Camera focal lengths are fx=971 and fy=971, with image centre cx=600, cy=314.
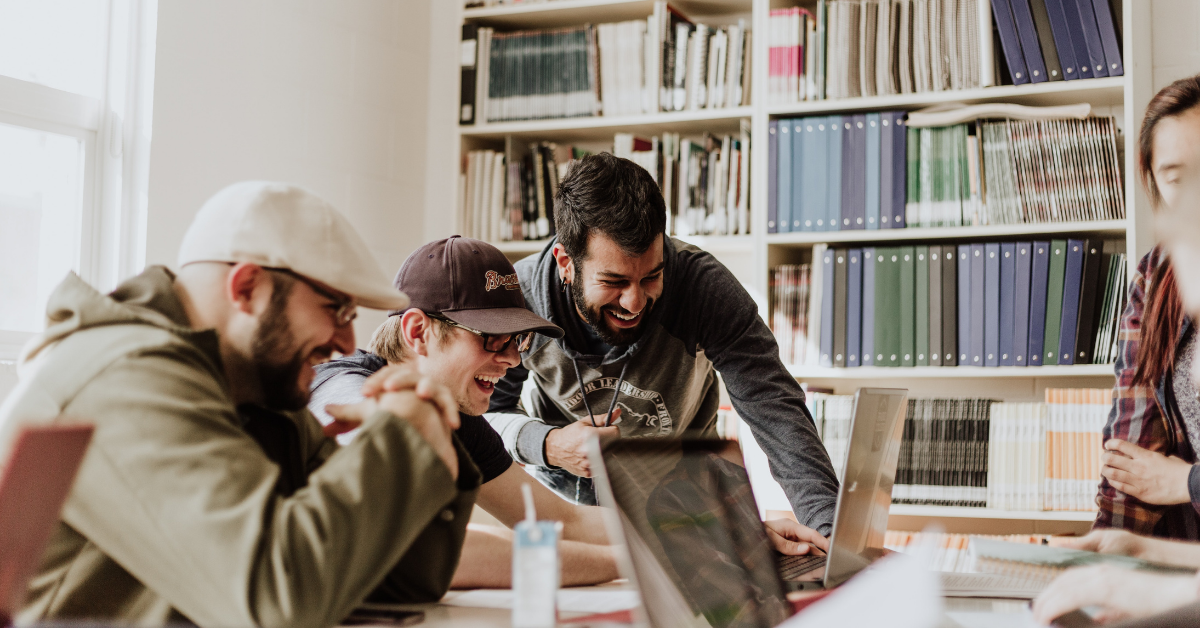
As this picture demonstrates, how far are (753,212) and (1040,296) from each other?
0.82 meters

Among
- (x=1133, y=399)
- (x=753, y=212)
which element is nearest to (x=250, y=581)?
(x=1133, y=399)

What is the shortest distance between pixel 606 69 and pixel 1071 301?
1.54 metres

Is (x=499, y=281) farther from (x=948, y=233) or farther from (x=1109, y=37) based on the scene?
(x=1109, y=37)

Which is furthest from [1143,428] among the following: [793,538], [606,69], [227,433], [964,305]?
[606,69]

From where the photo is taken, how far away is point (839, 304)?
2814 mm

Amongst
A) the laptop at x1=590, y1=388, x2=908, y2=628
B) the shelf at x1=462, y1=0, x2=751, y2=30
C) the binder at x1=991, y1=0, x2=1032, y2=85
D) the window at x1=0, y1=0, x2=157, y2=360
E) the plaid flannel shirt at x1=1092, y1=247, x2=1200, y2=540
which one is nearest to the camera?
the laptop at x1=590, y1=388, x2=908, y2=628

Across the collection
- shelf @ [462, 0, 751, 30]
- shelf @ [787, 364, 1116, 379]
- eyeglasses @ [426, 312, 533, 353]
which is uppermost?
shelf @ [462, 0, 751, 30]

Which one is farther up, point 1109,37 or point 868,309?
point 1109,37

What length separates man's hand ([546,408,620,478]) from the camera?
1.88 metres

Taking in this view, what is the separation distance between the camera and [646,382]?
2180mm

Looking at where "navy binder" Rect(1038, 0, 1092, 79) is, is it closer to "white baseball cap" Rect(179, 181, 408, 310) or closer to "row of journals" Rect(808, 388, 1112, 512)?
"row of journals" Rect(808, 388, 1112, 512)

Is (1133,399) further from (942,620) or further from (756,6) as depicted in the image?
(756,6)

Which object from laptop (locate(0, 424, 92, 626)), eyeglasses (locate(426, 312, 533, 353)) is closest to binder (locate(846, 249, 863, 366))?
eyeglasses (locate(426, 312, 533, 353))

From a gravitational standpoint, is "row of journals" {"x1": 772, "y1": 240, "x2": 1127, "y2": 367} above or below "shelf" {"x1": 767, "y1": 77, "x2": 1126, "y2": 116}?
below
